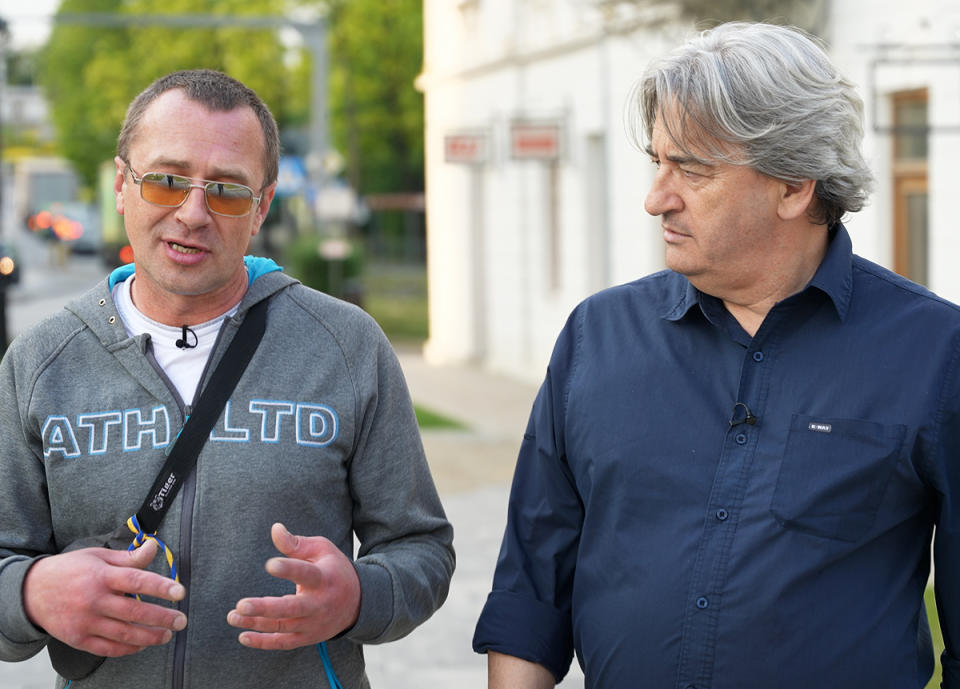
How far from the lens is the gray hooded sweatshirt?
2588 millimetres

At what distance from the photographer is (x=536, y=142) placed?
55.3 feet

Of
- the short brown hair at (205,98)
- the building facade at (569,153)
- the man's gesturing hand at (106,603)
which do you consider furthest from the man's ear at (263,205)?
the building facade at (569,153)

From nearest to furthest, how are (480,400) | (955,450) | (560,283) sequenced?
(955,450) < (480,400) < (560,283)

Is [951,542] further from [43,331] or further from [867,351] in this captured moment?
[43,331]

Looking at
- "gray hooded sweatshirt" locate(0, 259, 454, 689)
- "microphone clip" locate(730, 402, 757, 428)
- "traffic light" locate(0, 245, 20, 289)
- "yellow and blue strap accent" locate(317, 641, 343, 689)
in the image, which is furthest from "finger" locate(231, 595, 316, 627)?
"traffic light" locate(0, 245, 20, 289)

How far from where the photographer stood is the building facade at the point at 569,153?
33.8 feet

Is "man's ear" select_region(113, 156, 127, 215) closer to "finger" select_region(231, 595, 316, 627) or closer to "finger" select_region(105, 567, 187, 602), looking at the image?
"finger" select_region(105, 567, 187, 602)

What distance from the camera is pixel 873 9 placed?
10945 mm

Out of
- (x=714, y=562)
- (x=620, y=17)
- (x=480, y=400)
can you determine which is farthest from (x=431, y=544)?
(x=480, y=400)

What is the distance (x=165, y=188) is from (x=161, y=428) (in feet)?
1.41

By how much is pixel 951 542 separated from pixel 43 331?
5.34 ft

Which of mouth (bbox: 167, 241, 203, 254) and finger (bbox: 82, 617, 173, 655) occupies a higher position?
mouth (bbox: 167, 241, 203, 254)

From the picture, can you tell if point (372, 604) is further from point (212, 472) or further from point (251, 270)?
point (251, 270)

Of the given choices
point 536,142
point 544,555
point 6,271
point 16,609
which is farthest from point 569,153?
point 16,609
